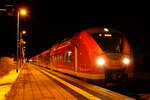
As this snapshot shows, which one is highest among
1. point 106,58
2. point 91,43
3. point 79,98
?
point 91,43

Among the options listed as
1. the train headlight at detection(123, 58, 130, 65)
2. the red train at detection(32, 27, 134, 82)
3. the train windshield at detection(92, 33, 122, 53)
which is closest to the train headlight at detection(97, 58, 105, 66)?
the red train at detection(32, 27, 134, 82)

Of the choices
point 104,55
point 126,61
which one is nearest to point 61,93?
point 104,55

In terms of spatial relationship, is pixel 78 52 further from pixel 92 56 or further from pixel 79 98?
pixel 79 98

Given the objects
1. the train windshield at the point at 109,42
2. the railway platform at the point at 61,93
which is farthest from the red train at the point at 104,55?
the railway platform at the point at 61,93

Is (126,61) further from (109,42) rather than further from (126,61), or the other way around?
(109,42)

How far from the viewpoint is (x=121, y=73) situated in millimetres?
10234

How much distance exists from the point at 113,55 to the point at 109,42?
0.99 m

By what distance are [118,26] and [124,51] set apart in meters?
17.0

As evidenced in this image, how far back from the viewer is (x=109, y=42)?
10.8 m

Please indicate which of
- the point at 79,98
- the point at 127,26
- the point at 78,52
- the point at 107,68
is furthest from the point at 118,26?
the point at 79,98

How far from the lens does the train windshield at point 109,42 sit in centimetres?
1055

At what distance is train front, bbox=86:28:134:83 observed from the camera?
10.0 m

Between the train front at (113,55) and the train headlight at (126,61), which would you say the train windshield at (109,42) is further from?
the train headlight at (126,61)

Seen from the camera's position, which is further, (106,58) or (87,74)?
(87,74)
